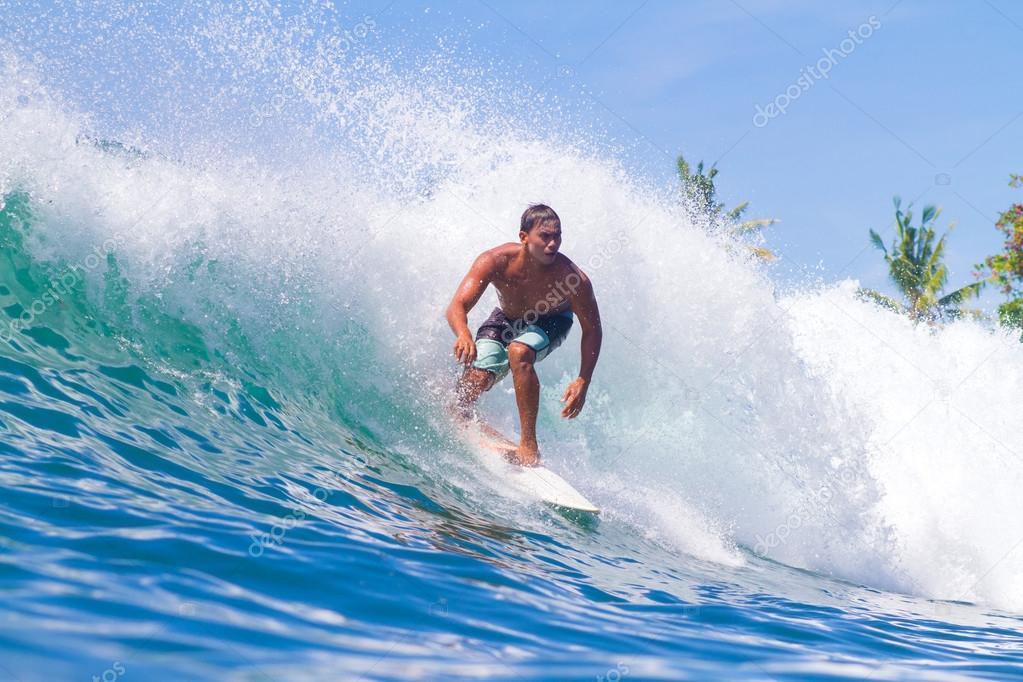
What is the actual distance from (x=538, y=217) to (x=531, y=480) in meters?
1.71

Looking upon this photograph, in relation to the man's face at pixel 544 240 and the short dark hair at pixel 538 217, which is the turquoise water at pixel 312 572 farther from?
the short dark hair at pixel 538 217

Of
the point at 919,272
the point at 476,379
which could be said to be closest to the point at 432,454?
the point at 476,379

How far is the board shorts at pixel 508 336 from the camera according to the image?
6605 mm

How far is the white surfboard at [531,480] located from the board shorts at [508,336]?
0.54 m

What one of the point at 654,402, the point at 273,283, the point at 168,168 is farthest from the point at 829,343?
the point at 168,168

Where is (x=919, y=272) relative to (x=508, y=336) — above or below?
above

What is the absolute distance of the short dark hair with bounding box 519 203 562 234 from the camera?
20.4ft

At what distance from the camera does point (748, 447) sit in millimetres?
7809

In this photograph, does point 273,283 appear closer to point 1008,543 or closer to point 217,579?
point 217,579

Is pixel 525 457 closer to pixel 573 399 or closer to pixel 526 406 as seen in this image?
pixel 526 406

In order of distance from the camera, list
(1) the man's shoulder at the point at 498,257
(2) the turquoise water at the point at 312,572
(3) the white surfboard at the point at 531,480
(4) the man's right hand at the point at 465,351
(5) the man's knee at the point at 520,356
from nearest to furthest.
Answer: (2) the turquoise water at the point at 312,572
(4) the man's right hand at the point at 465,351
(3) the white surfboard at the point at 531,480
(5) the man's knee at the point at 520,356
(1) the man's shoulder at the point at 498,257

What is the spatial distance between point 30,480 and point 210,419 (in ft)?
6.25

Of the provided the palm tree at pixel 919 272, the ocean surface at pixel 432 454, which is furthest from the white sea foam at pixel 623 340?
the palm tree at pixel 919 272

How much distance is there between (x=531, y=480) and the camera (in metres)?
6.09
